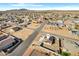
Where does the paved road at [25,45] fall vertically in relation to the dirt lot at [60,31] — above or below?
below

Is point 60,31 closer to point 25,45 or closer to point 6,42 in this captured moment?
point 25,45

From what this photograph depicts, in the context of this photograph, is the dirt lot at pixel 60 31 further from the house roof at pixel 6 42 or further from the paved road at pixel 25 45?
the house roof at pixel 6 42

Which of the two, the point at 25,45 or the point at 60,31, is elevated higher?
the point at 60,31


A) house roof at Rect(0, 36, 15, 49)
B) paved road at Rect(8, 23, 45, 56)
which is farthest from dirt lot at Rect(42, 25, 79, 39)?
house roof at Rect(0, 36, 15, 49)

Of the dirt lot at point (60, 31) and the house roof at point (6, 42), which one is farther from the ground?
the dirt lot at point (60, 31)

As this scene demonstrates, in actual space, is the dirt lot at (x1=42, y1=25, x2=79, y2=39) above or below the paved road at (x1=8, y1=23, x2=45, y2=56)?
above

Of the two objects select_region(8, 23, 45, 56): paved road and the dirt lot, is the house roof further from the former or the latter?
the dirt lot

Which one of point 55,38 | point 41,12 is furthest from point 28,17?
point 55,38

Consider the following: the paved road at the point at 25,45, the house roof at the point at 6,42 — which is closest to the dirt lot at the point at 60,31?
the paved road at the point at 25,45

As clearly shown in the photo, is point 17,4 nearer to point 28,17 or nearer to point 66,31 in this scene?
point 28,17

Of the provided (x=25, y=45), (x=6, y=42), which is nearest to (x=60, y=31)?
(x=25, y=45)

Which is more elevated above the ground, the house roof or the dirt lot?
the dirt lot
